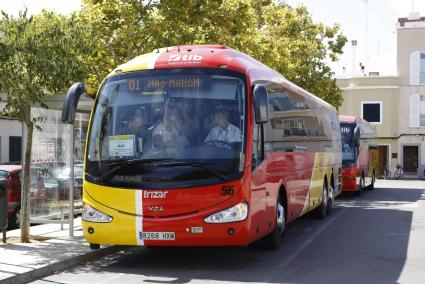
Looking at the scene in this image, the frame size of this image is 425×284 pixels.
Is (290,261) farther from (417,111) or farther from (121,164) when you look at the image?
(417,111)

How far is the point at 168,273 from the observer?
356 inches

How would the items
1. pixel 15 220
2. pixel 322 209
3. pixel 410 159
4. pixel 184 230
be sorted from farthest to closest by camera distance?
1. pixel 410 159
2. pixel 322 209
3. pixel 15 220
4. pixel 184 230

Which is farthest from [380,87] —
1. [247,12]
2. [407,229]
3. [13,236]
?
[13,236]

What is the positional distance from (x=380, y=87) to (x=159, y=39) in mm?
38241

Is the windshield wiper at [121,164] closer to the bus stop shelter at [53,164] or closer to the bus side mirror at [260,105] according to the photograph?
the bus side mirror at [260,105]

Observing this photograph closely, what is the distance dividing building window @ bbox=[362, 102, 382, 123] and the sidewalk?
41.1 m

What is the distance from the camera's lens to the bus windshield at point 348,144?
2414cm

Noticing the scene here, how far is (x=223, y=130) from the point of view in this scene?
9062mm

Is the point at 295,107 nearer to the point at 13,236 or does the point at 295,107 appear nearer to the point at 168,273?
the point at 168,273

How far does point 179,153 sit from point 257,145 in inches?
48.3

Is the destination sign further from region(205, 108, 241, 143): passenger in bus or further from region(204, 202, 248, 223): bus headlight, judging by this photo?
region(204, 202, 248, 223): bus headlight

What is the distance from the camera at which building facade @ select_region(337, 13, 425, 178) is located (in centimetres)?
5066

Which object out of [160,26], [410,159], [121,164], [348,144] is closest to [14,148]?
[348,144]

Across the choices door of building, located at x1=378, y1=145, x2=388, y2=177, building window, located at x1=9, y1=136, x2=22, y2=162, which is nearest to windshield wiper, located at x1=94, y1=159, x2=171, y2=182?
building window, located at x1=9, y1=136, x2=22, y2=162
